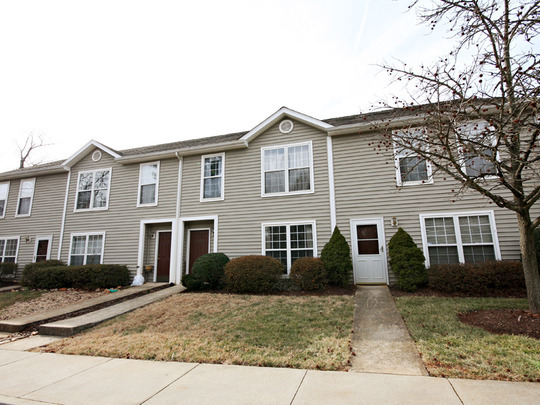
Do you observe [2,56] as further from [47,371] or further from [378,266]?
[378,266]

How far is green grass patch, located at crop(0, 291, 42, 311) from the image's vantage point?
Answer: 346 inches

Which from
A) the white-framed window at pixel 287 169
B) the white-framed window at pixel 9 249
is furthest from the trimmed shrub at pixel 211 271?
the white-framed window at pixel 9 249

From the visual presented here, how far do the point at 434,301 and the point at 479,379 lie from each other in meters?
3.86

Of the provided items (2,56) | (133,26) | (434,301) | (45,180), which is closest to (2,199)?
(45,180)

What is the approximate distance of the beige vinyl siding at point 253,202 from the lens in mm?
10141

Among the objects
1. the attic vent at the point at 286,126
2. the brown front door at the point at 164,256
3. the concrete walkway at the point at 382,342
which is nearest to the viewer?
the concrete walkway at the point at 382,342

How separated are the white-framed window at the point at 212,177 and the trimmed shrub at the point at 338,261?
4.87m

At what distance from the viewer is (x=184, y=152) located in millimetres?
11930

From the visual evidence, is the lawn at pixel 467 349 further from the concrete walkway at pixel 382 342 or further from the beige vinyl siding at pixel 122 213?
the beige vinyl siding at pixel 122 213

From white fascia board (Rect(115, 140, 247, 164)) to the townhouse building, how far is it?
1.9 inches

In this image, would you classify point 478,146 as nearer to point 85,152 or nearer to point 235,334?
point 235,334

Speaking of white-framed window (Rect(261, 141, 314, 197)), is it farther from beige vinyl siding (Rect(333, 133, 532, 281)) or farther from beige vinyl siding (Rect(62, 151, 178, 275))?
beige vinyl siding (Rect(62, 151, 178, 275))

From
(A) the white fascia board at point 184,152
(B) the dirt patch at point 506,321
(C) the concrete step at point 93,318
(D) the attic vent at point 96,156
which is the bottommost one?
(C) the concrete step at point 93,318

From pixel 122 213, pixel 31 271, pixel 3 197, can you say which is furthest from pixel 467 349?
pixel 3 197
